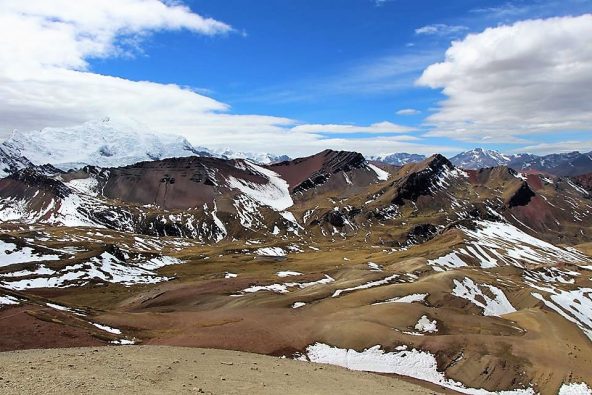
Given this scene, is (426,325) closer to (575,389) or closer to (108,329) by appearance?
(575,389)

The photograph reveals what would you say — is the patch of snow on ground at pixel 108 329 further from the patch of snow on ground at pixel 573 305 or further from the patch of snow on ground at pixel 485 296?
the patch of snow on ground at pixel 573 305

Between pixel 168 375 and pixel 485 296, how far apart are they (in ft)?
337

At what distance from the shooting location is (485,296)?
124 meters

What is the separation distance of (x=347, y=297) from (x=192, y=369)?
218 feet

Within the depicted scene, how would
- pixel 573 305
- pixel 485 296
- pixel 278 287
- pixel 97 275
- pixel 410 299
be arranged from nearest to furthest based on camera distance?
pixel 410 299, pixel 485 296, pixel 573 305, pixel 278 287, pixel 97 275

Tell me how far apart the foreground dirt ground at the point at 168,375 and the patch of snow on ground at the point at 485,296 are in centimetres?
6981

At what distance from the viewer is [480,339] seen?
76438 mm

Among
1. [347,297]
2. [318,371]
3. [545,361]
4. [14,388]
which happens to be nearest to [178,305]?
[347,297]

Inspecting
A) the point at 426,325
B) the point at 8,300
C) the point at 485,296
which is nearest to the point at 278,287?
the point at 426,325

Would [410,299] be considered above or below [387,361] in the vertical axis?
below

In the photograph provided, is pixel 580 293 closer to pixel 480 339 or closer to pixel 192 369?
pixel 480 339

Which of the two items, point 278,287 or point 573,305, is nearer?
point 573,305

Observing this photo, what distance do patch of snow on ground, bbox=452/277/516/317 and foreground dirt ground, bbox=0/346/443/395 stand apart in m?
69.8

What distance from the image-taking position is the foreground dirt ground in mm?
33416
